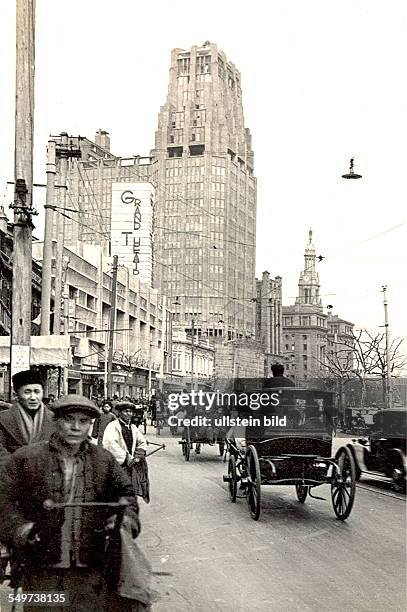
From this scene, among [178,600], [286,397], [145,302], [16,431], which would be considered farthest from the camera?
[145,302]

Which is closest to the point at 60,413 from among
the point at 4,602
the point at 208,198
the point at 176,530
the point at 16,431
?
the point at 16,431

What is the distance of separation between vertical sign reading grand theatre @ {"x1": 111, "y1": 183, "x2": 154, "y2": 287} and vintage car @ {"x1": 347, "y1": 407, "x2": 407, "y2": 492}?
3694 mm

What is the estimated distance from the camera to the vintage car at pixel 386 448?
32.1 ft

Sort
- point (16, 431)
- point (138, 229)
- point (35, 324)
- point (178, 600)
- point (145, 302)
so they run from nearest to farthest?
point (16, 431)
point (178, 600)
point (138, 229)
point (145, 302)
point (35, 324)

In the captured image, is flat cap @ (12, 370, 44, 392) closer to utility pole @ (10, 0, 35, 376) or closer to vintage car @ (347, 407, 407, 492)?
utility pole @ (10, 0, 35, 376)

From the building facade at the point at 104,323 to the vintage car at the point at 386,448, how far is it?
3.20 meters

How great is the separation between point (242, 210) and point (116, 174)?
5.59 ft

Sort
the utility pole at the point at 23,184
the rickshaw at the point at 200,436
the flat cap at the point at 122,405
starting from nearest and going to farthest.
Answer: the utility pole at the point at 23,184
the flat cap at the point at 122,405
the rickshaw at the point at 200,436

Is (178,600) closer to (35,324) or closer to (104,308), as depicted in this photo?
(104,308)

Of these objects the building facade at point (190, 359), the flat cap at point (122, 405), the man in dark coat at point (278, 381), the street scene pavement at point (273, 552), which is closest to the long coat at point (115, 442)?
the flat cap at point (122, 405)

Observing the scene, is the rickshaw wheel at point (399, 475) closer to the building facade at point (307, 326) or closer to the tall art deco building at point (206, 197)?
the building facade at point (307, 326)

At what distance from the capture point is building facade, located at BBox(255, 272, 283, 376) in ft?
34.4

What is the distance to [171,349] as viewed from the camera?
12305mm

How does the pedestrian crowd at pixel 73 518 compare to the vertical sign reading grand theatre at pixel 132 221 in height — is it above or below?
below
